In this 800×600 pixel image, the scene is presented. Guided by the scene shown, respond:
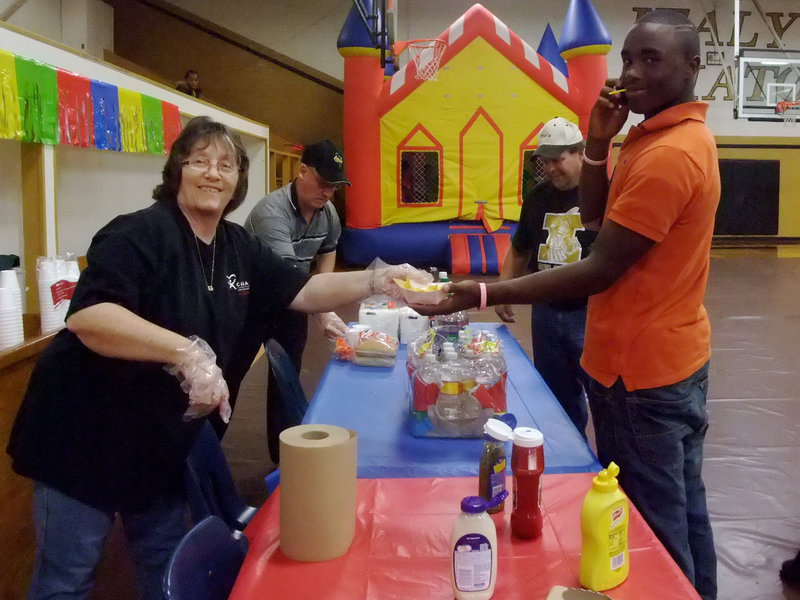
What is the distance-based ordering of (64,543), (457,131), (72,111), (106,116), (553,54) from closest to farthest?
(64,543), (72,111), (106,116), (457,131), (553,54)

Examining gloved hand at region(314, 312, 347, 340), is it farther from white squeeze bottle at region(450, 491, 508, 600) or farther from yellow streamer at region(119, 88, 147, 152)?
yellow streamer at region(119, 88, 147, 152)

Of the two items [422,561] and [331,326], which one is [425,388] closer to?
[422,561]

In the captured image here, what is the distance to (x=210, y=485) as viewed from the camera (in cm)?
185

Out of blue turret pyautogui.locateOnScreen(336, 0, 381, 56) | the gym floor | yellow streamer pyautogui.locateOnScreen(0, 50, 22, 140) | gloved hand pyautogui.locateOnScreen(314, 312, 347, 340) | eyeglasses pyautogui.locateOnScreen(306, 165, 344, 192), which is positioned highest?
blue turret pyautogui.locateOnScreen(336, 0, 381, 56)

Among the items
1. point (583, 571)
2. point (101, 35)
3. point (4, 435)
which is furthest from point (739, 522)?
point (101, 35)

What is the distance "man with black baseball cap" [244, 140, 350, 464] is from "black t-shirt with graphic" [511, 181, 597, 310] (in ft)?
3.06

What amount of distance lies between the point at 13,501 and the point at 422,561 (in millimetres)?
1650

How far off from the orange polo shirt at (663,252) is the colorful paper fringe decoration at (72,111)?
2.66m

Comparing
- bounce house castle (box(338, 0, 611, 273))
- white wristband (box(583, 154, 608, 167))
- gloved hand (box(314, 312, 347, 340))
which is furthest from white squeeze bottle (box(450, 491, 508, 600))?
bounce house castle (box(338, 0, 611, 273))

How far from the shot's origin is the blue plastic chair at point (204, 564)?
1.17 meters

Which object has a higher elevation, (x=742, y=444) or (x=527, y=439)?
(x=527, y=439)

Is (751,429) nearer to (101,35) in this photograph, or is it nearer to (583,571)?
(583,571)

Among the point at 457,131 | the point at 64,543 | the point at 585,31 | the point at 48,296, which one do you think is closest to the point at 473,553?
the point at 64,543

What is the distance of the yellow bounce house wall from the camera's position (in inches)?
366
